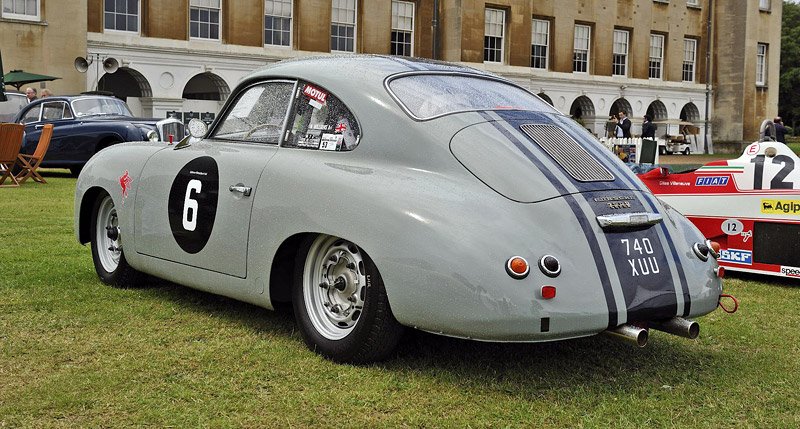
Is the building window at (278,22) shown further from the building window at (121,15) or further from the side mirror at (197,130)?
the side mirror at (197,130)

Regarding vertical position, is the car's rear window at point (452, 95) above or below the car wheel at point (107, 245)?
above

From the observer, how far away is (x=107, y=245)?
246 inches

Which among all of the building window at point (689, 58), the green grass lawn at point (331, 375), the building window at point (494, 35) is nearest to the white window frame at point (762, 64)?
the building window at point (689, 58)

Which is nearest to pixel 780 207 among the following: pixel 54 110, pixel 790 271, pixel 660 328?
pixel 790 271

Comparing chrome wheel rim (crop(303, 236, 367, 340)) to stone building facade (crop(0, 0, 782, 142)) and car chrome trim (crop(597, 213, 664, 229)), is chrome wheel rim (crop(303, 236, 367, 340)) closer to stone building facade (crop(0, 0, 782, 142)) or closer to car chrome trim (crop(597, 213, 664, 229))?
car chrome trim (crop(597, 213, 664, 229))

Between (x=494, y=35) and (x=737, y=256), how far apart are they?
1254 inches

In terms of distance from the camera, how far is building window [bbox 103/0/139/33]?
94.4 feet

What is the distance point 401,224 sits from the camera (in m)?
3.98

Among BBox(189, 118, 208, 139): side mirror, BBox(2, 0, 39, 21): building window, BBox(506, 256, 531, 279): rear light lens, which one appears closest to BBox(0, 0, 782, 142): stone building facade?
BBox(2, 0, 39, 21): building window

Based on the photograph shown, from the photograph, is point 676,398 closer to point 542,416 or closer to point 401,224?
point 542,416

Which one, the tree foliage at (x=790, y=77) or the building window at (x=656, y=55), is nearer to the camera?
the building window at (x=656, y=55)

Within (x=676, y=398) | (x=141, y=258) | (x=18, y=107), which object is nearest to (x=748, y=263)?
(x=676, y=398)

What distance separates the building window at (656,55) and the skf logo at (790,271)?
39.5m

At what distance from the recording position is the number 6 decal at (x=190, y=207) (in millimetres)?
5117
